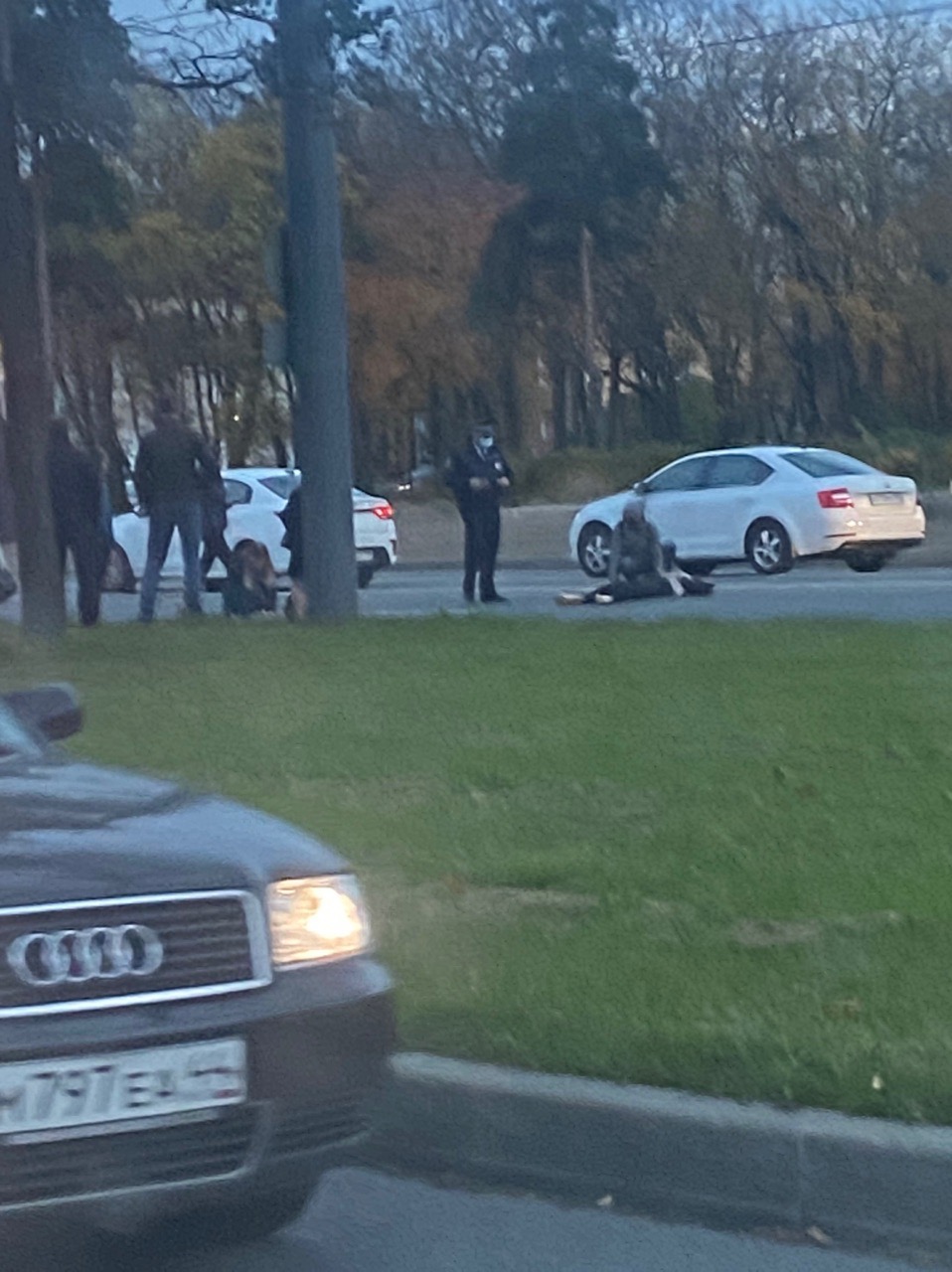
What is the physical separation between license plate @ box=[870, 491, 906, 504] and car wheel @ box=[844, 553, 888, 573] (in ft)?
2.34

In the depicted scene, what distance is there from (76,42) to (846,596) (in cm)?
792

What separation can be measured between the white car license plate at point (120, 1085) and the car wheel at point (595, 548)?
20.6 meters

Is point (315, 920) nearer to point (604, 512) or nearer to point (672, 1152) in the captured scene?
point (672, 1152)

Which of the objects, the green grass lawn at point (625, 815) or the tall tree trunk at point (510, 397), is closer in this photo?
the green grass lawn at point (625, 815)

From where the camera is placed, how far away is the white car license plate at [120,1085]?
3.97m

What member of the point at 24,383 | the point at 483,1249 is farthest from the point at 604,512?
the point at 483,1249

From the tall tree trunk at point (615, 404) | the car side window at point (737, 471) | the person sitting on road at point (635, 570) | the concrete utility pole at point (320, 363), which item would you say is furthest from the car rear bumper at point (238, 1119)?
the tall tree trunk at point (615, 404)

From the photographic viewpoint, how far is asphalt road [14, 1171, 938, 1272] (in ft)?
15.6

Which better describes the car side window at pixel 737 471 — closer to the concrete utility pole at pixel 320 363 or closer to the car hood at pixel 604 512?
the car hood at pixel 604 512

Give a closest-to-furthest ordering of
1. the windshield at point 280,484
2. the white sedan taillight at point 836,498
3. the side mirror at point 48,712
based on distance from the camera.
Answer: the side mirror at point 48,712
the white sedan taillight at point 836,498
the windshield at point 280,484

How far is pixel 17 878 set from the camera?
4191 mm

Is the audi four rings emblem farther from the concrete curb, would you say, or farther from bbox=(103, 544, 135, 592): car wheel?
bbox=(103, 544, 135, 592): car wheel

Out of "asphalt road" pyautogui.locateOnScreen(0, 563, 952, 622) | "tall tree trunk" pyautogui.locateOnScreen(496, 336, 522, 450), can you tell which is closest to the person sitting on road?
"asphalt road" pyautogui.locateOnScreen(0, 563, 952, 622)

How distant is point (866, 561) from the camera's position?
24.8m
